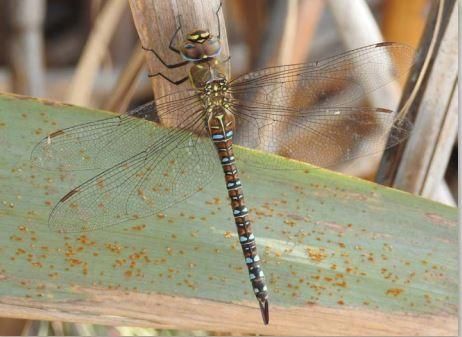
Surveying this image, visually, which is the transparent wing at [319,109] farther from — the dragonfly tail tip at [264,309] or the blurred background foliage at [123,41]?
the dragonfly tail tip at [264,309]

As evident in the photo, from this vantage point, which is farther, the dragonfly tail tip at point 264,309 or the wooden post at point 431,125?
the wooden post at point 431,125

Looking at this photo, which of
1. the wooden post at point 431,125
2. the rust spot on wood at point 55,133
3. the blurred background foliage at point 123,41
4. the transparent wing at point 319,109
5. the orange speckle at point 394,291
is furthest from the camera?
the blurred background foliage at point 123,41

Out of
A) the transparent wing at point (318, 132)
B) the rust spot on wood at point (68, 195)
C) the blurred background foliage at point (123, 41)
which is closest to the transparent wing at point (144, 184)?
the rust spot on wood at point (68, 195)

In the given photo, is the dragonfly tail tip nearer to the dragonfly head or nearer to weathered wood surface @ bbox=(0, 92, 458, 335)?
weathered wood surface @ bbox=(0, 92, 458, 335)

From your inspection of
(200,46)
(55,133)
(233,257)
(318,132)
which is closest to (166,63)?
(200,46)

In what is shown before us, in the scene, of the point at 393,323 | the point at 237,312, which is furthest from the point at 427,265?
the point at 237,312

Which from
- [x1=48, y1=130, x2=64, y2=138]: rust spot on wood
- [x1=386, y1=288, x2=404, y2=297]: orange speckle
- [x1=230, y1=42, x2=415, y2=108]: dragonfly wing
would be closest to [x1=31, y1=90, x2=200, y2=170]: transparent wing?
[x1=48, y1=130, x2=64, y2=138]: rust spot on wood
